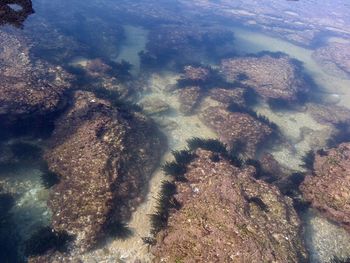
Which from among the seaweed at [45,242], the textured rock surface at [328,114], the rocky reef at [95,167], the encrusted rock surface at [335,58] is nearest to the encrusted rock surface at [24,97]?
the rocky reef at [95,167]

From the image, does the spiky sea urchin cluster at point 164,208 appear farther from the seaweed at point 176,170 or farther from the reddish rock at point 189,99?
the reddish rock at point 189,99

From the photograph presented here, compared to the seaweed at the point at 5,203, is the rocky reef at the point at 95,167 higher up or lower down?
higher up

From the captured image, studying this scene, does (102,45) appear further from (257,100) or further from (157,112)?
(257,100)

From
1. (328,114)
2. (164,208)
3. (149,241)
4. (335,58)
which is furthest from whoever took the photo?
(335,58)

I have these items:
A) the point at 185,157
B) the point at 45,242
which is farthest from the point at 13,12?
the point at 185,157

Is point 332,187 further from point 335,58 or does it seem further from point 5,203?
point 335,58

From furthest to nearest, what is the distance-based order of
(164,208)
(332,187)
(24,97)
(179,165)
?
(24,97) → (179,165) → (332,187) → (164,208)

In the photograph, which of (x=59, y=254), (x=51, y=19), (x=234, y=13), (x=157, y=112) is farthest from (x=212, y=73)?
(x=234, y=13)
